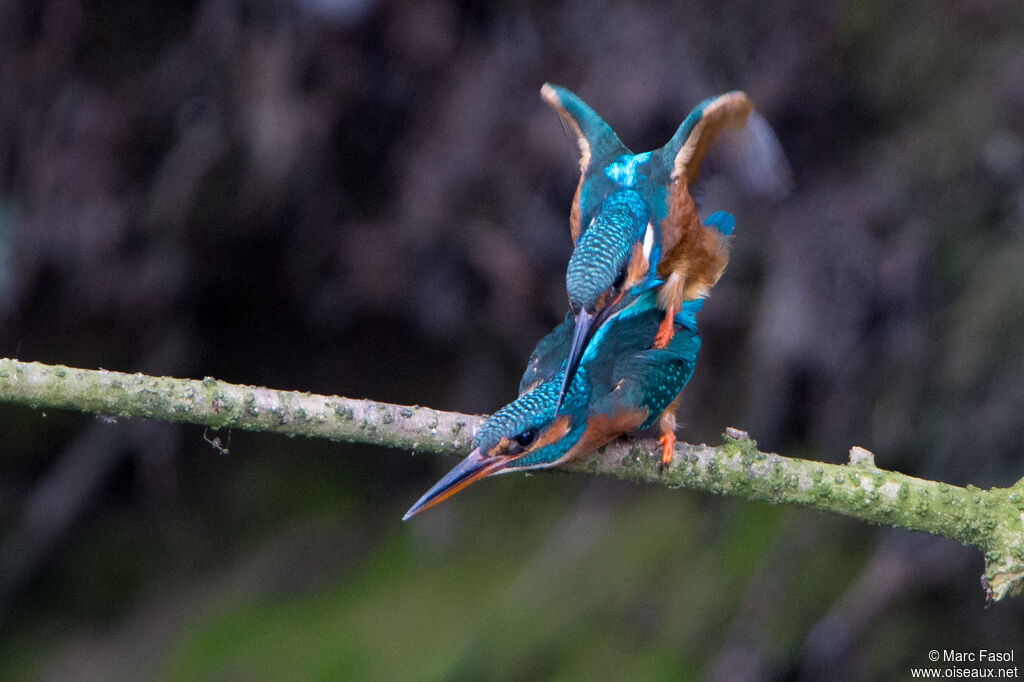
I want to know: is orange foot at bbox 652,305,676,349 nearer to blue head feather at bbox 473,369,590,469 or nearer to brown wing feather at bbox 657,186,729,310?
brown wing feather at bbox 657,186,729,310

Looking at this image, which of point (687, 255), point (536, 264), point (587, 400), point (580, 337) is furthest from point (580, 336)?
point (536, 264)

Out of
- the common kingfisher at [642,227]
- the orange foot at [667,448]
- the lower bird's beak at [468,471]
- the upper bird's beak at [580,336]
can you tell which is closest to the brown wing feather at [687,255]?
the common kingfisher at [642,227]

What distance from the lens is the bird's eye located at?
1.97m

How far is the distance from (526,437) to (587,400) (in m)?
0.18

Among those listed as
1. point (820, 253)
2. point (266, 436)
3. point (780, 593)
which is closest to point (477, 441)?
point (780, 593)

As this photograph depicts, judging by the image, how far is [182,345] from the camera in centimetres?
427

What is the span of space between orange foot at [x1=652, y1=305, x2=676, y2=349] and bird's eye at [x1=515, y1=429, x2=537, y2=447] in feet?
1.67

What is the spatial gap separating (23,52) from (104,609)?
261 cm

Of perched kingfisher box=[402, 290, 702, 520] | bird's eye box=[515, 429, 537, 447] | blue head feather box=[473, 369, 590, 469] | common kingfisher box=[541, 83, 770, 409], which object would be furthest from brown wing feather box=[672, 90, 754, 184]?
bird's eye box=[515, 429, 537, 447]

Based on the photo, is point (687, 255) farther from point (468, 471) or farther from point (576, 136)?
point (468, 471)

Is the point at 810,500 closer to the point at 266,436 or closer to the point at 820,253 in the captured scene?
the point at 820,253

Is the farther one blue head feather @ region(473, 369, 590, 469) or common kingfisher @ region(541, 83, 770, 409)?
common kingfisher @ region(541, 83, 770, 409)

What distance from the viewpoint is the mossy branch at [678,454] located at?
1.79 m

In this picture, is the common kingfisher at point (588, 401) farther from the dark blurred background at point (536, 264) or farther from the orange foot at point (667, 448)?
the dark blurred background at point (536, 264)
